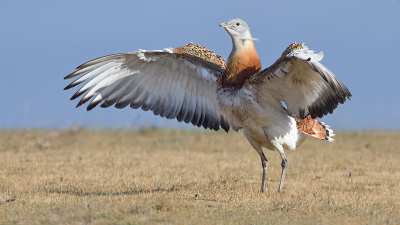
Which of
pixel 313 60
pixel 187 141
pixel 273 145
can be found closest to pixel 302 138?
pixel 273 145

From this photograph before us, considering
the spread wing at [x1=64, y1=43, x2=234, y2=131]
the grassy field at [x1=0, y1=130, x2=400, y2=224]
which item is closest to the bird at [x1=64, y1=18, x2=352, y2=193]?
the spread wing at [x1=64, y1=43, x2=234, y2=131]

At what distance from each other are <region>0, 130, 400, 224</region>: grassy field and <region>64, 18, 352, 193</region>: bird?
3.27 ft

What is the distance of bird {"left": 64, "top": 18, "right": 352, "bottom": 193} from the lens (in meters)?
5.76

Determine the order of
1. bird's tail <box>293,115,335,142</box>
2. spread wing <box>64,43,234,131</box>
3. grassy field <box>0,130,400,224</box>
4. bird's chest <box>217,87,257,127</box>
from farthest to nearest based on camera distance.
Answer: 1. bird's tail <box>293,115,335,142</box>
2. spread wing <box>64,43,234,131</box>
3. bird's chest <box>217,87,257,127</box>
4. grassy field <box>0,130,400,224</box>

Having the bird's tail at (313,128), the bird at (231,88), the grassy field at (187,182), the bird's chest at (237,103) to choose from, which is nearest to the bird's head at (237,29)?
the bird at (231,88)

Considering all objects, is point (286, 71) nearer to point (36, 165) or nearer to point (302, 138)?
point (302, 138)

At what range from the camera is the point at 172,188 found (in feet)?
22.6

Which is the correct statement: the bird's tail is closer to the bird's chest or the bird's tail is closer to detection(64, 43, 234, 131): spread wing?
the bird's chest

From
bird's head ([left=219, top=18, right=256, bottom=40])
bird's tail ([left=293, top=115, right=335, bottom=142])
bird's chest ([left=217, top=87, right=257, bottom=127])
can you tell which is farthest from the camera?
bird's tail ([left=293, top=115, right=335, bottom=142])

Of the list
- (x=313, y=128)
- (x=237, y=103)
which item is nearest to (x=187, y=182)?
(x=237, y=103)

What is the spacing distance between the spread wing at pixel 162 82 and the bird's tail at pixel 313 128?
1112 millimetres

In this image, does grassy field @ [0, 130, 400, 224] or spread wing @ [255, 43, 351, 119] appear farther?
spread wing @ [255, 43, 351, 119]

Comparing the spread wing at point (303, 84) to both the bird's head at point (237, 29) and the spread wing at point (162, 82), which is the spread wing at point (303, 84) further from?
the spread wing at point (162, 82)

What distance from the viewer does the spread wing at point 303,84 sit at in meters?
5.30
